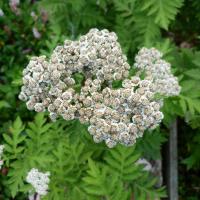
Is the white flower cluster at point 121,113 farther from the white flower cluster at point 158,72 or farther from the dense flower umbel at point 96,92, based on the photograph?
the white flower cluster at point 158,72

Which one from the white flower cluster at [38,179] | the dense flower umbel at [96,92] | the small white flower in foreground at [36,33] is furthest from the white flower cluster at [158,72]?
the small white flower in foreground at [36,33]

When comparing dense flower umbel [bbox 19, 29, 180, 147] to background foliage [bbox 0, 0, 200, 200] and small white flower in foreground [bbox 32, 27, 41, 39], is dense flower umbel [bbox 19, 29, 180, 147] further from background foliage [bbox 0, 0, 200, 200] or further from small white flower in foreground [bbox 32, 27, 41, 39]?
small white flower in foreground [bbox 32, 27, 41, 39]

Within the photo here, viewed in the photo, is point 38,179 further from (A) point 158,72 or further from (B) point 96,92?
(A) point 158,72

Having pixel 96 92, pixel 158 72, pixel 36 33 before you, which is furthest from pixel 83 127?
pixel 36 33

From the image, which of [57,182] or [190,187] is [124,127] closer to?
[57,182]

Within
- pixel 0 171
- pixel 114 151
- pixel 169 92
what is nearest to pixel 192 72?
pixel 169 92

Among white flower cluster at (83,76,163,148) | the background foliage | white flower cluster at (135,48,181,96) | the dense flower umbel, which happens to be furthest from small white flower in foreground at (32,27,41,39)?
white flower cluster at (83,76,163,148)

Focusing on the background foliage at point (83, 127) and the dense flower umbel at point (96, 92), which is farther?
the background foliage at point (83, 127)
